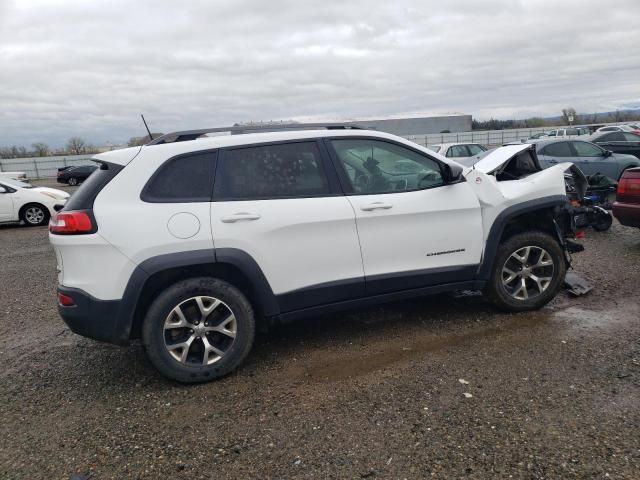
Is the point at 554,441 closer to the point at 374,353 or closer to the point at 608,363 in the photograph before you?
the point at 608,363

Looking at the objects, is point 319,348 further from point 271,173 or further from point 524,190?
point 524,190

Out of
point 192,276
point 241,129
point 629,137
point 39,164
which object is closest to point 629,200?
point 241,129

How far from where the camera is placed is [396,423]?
2.97 metres

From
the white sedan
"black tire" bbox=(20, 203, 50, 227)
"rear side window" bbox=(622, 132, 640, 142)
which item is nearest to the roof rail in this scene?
the white sedan

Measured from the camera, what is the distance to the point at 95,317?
11.1 ft

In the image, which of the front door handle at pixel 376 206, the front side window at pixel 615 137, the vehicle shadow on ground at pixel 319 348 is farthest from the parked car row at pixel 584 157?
the front door handle at pixel 376 206

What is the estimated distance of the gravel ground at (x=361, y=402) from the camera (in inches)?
105

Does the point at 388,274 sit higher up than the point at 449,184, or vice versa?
the point at 449,184

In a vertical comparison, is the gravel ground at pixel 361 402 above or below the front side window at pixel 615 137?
below

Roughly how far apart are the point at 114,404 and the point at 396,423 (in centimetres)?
196

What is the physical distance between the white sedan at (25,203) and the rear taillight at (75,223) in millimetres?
10152

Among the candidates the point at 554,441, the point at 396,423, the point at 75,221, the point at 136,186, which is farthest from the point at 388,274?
the point at 75,221

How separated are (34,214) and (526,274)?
1248 centimetres

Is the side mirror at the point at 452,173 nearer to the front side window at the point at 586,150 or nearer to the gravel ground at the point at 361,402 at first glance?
the gravel ground at the point at 361,402
